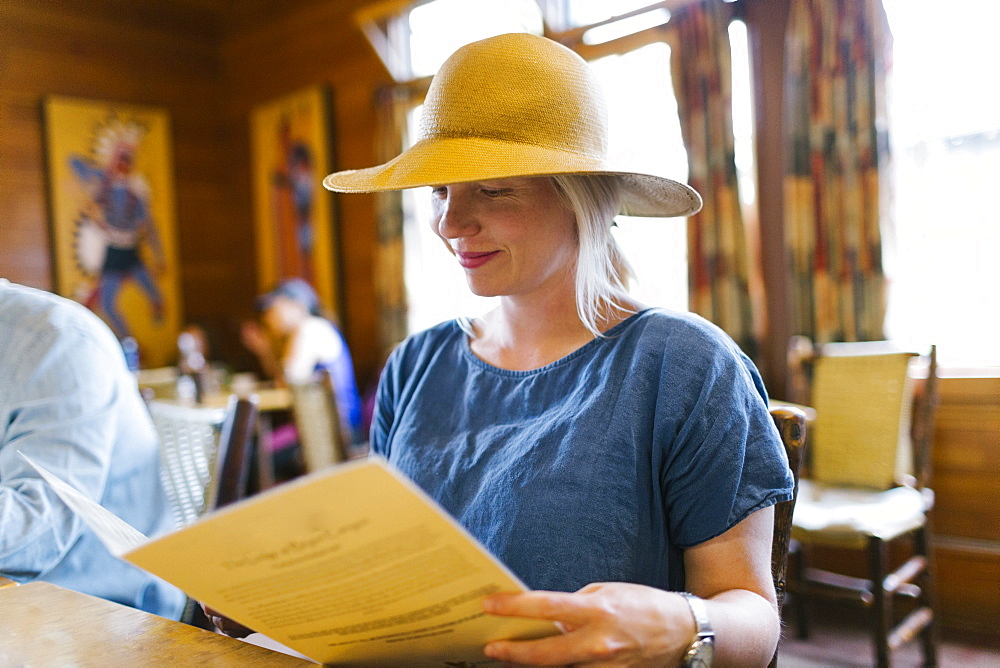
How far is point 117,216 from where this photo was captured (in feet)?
19.2

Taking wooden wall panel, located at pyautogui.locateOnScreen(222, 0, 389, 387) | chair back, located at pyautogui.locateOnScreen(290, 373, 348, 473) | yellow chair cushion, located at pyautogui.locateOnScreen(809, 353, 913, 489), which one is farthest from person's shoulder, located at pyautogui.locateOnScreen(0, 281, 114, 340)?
wooden wall panel, located at pyautogui.locateOnScreen(222, 0, 389, 387)

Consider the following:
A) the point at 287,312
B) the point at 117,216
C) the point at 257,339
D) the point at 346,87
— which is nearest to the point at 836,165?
the point at 287,312

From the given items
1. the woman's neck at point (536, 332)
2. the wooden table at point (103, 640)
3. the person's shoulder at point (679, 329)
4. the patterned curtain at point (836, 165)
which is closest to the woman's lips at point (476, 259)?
the woman's neck at point (536, 332)

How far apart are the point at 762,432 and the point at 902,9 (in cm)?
285

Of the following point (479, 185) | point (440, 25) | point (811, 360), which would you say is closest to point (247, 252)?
point (440, 25)

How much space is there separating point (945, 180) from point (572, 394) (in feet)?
8.87

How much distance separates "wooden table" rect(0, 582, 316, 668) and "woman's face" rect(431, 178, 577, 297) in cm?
54

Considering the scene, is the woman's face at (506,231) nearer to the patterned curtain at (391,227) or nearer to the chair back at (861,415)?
the chair back at (861,415)

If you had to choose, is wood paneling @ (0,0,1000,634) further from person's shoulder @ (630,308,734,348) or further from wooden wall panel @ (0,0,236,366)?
person's shoulder @ (630,308,734,348)

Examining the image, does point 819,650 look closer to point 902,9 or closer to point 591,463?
point 591,463

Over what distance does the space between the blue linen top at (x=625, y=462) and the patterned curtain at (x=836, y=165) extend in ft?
7.78

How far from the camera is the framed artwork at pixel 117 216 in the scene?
5.57m

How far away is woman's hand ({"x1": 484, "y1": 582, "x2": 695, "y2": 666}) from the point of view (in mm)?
594

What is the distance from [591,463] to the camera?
3.00 feet
